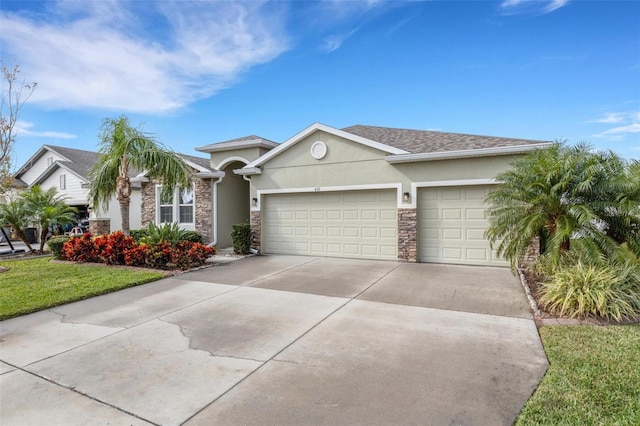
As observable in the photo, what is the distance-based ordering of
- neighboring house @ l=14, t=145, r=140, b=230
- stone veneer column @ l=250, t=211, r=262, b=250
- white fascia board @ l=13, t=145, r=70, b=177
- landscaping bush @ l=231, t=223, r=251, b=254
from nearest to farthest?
landscaping bush @ l=231, t=223, r=251, b=254
stone veneer column @ l=250, t=211, r=262, b=250
neighboring house @ l=14, t=145, r=140, b=230
white fascia board @ l=13, t=145, r=70, b=177

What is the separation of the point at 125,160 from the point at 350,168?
7178 mm

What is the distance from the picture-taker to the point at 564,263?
6.66 meters

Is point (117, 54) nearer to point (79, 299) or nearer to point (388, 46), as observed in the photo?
point (79, 299)

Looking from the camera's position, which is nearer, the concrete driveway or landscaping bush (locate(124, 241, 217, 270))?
the concrete driveway

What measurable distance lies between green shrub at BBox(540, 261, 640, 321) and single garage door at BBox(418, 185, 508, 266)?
370cm

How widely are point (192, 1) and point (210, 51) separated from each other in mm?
2358

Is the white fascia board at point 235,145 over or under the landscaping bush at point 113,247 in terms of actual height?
over

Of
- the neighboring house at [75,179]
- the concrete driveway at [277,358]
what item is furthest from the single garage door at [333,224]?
the neighboring house at [75,179]

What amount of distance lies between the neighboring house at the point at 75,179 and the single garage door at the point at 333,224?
4.10 metres

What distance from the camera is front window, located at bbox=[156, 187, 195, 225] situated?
14703 millimetres

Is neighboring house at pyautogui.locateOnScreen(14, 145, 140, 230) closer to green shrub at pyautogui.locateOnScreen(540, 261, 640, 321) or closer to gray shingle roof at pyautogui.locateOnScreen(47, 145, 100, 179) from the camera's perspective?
gray shingle roof at pyautogui.locateOnScreen(47, 145, 100, 179)

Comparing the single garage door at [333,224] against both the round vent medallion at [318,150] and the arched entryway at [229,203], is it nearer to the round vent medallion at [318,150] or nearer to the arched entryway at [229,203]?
the round vent medallion at [318,150]

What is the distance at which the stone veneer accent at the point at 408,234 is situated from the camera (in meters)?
10.3

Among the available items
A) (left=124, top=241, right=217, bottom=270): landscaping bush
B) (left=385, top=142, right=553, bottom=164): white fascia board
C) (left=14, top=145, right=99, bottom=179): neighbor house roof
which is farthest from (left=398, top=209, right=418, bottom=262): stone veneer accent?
(left=14, top=145, right=99, bottom=179): neighbor house roof
